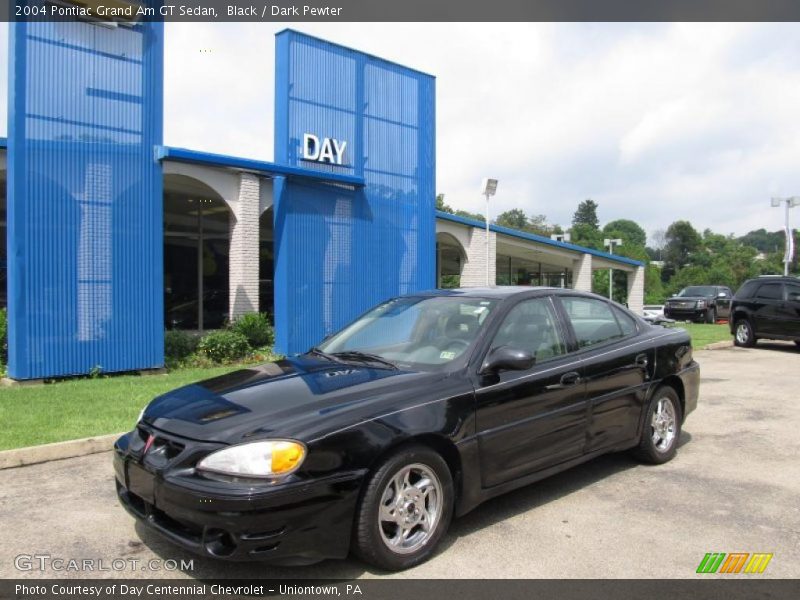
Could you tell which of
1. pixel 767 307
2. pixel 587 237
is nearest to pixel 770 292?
pixel 767 307

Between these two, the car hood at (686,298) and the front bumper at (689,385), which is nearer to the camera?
the front bumper at (689,385)

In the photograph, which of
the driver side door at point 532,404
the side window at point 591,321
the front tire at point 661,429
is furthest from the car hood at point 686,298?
the driver side door at point 532,404

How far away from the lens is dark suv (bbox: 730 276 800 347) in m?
15.3

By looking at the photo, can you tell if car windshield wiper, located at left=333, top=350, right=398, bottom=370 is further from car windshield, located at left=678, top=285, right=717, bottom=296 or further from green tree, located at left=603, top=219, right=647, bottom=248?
green tree, located at left=603, top=219, right=647, bottom=248

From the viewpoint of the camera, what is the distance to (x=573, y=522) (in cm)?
426

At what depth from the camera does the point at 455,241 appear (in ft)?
71.1

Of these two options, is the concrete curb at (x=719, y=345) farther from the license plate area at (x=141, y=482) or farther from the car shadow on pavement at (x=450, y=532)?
the license plate area at (x=141, y=482)

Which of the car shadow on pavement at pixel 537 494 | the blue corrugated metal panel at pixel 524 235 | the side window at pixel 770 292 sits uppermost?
the blue corrugated metal panel at pixel 524 235

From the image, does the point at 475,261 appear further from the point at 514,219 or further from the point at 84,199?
the point at 514,219

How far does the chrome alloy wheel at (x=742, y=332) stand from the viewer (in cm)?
1633

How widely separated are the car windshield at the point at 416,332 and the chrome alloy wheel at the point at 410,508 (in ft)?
2.56

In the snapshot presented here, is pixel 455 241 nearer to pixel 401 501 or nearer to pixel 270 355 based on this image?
pixel 270 355

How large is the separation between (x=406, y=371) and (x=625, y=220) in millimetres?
148592

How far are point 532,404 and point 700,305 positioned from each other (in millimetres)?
25585
